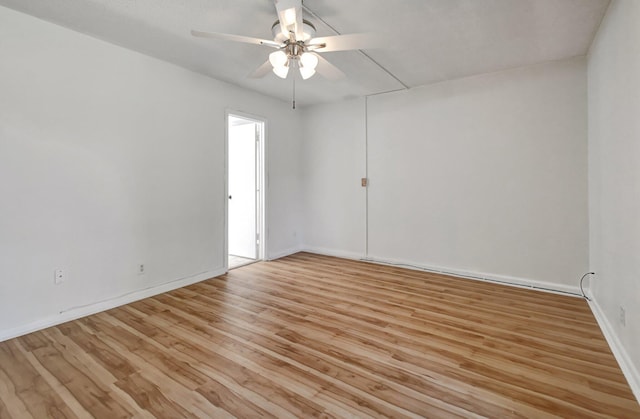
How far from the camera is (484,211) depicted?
3662 mm

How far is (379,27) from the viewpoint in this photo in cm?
251

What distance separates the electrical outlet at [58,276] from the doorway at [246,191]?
2.03m

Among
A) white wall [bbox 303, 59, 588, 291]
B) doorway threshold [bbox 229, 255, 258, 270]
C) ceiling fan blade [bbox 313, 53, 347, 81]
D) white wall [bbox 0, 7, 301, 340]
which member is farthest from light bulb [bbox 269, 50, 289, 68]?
doorway threshold [bbox 229, 255, 258, 270]

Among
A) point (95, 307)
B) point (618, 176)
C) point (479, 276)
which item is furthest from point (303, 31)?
point (479, 276)

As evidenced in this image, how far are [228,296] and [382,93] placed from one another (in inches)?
134

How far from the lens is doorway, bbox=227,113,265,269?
4602mm

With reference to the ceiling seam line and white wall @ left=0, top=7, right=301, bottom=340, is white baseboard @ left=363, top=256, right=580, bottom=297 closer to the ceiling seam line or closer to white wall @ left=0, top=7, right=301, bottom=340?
the ceiling seam line

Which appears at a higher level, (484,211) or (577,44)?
(577,44)

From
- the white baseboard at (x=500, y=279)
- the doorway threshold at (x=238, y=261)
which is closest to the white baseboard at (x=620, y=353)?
the white baseboard at (x=500, y=279)

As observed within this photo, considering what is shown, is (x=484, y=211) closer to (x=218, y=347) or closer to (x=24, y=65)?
(x=218, y=347)

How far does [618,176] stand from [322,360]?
2.37 m

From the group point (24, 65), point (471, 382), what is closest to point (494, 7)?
point (471, 382)

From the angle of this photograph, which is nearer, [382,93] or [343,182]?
[382,93]

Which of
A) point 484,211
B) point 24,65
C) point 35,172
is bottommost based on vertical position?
point 484,211
